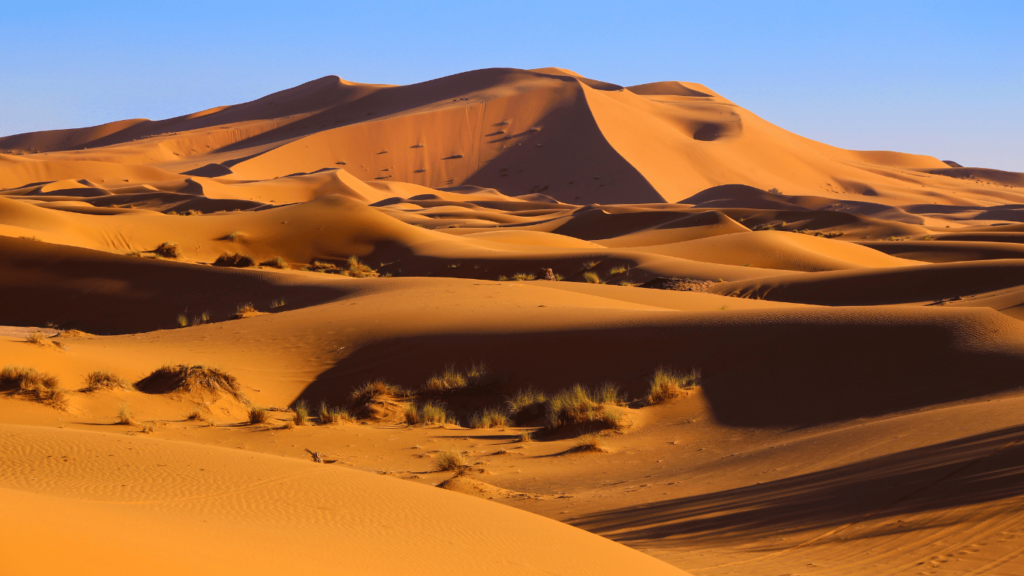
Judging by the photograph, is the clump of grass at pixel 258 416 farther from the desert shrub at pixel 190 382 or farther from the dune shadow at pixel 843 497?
the dune shadow at pixel 843 497

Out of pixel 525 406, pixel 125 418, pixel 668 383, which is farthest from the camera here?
pixel 525 406

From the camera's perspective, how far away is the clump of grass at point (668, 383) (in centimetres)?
1199

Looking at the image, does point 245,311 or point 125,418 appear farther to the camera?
point 245,311

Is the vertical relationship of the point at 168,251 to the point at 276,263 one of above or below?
above

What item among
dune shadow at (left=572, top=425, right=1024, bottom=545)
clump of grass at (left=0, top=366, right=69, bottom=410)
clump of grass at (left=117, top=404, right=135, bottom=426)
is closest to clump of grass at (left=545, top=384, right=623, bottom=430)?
dune shadow at (left=572, top=425, right=1024, bottom=545)

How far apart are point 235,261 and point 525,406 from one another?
68.9ft

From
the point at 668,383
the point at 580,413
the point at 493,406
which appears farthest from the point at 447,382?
the point at 668,383

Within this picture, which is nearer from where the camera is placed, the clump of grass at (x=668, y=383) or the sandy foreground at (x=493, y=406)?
the sandy foreground at (x=493, y=406)

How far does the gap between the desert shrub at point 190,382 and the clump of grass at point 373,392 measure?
1.67 meters

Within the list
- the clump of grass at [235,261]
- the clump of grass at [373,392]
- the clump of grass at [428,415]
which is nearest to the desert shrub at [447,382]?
the clump of grass at [373,392]

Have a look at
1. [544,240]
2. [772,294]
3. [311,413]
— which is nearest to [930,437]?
[311,413]

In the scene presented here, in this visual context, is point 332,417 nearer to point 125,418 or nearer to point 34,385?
point 125,418

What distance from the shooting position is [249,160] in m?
90.1

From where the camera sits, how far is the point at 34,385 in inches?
429
